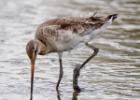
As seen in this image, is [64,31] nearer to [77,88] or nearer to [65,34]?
[65,34]

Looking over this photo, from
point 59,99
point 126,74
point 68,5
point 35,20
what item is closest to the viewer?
point 59,99

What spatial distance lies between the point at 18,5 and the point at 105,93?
24.0 feet

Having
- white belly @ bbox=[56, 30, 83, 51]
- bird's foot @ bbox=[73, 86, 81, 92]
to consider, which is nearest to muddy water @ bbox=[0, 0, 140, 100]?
bird's foot @ bbox=[73, 86, 81, 92]

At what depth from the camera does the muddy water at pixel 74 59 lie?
32.3ft

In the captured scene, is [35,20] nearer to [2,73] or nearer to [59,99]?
[2,73]

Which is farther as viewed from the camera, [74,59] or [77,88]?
[74,59]

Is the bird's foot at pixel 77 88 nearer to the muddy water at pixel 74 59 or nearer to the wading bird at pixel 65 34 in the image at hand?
the wading bird at pixel 65 34

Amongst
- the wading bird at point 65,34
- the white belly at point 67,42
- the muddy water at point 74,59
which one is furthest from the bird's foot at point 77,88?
the white belly at point 67,42

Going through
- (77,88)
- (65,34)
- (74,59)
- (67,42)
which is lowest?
(74,59)

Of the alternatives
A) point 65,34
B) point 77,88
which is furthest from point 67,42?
point 77,88

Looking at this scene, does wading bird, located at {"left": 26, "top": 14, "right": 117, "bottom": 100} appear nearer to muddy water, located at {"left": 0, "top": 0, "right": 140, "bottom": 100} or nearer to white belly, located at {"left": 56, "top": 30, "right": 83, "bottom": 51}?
white belly, located at {"left": 56, "top": 30, "right": 83, "bottom": 51}

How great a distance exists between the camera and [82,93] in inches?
389

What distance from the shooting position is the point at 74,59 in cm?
1171

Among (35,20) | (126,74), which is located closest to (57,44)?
(126,74)
